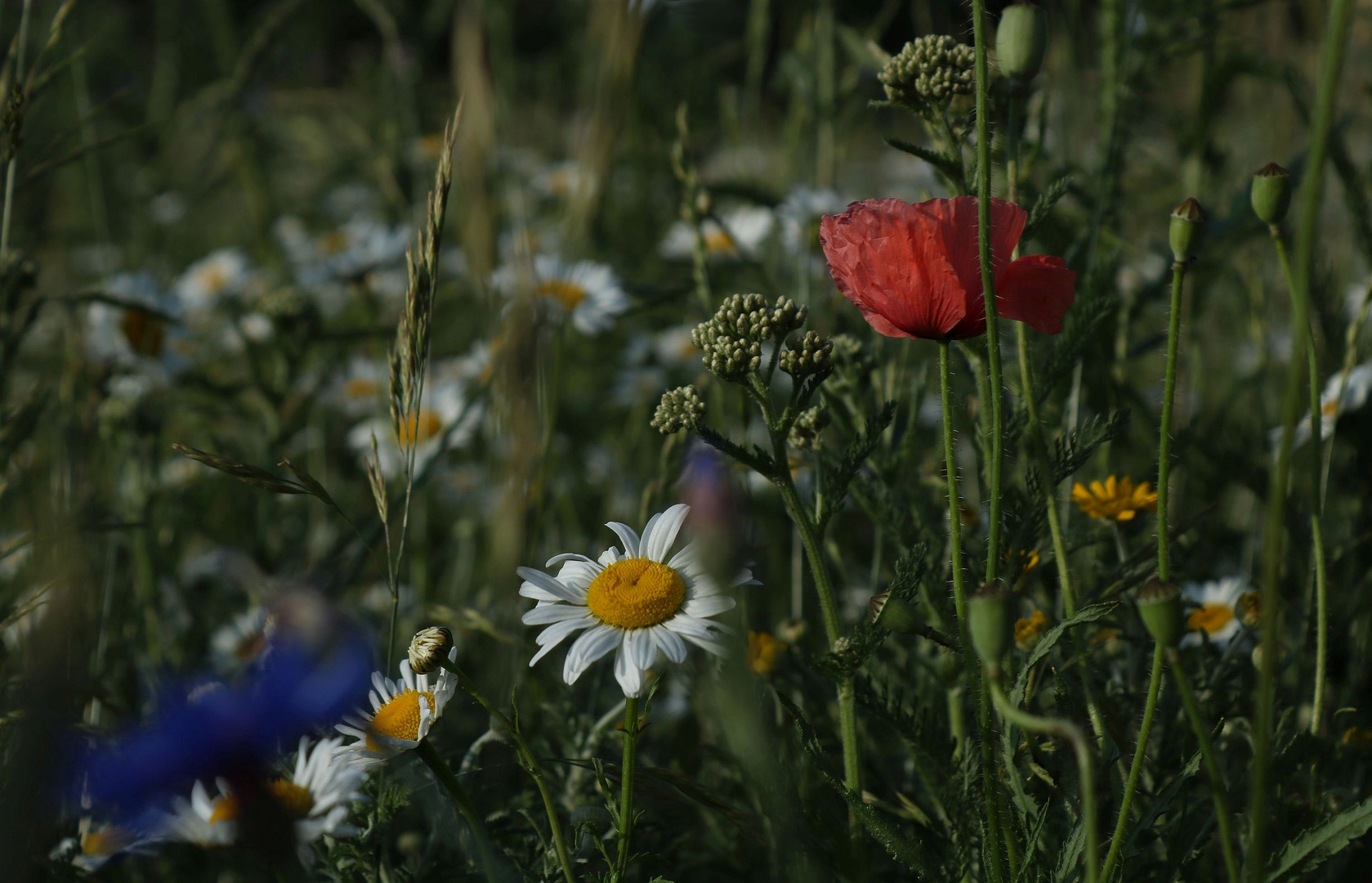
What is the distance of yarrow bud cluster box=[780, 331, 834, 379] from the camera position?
574 mm

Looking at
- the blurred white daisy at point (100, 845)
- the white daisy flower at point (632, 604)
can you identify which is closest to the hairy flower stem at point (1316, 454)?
the white daisy flower at point (632, 604)

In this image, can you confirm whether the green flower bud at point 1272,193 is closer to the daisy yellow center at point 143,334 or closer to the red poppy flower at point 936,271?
the red poppy flower at point 936,271

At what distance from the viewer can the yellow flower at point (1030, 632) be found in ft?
2.48

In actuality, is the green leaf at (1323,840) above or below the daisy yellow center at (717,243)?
below

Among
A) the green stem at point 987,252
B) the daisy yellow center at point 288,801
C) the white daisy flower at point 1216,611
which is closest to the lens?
the green stem at point 987,252

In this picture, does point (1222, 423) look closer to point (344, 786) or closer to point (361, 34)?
point (344, 786)

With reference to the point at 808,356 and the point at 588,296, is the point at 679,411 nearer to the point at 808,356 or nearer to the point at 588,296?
the point at 808,356

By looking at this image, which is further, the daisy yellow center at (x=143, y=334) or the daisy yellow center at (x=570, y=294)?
the daisy yellow center at (x=143, y=334)

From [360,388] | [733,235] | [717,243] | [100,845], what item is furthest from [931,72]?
[360,388]

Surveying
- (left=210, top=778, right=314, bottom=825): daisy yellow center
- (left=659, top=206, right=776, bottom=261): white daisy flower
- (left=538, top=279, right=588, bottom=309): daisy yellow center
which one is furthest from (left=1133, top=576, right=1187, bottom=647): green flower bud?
(left=659, top=206, right=776, bottom=261): white daisy flower

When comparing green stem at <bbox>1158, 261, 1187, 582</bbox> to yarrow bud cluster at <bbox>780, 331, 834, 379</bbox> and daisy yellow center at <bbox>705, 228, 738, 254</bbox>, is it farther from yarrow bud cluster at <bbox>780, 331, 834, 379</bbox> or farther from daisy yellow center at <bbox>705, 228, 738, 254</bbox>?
daisy yellow center at <bbox>705, 228, 738, 254</bbox>

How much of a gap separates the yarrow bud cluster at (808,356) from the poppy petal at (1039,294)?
0.10 meters

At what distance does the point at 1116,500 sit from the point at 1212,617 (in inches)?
7.4

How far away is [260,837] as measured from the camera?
38 cm
